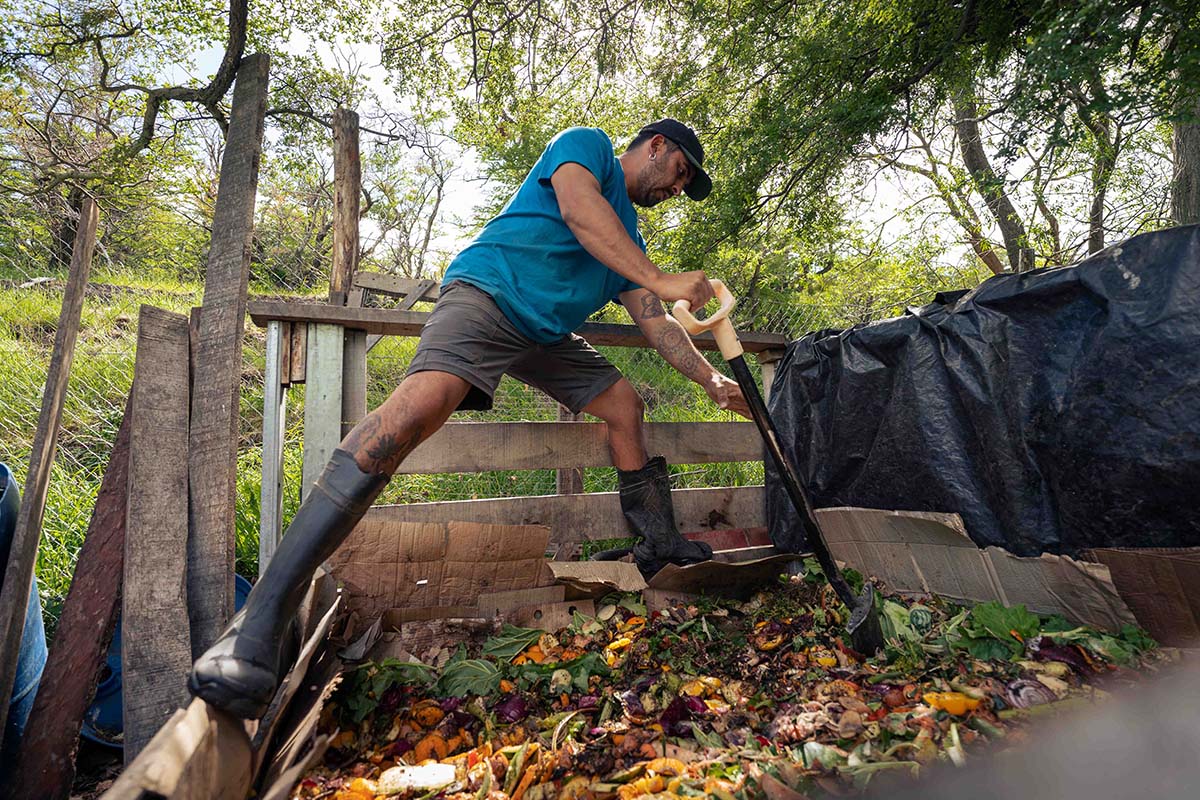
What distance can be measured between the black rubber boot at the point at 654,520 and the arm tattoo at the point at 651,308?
2.02ft

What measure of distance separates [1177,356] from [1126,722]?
0.95m

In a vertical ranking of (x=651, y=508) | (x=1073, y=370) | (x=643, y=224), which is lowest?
(x=651, y=508)

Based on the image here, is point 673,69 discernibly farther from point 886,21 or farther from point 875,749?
point 875,749

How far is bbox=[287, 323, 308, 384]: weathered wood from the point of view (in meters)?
2.22

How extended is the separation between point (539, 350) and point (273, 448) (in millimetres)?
1020

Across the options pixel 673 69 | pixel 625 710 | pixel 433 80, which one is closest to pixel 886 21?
pixel 673 69

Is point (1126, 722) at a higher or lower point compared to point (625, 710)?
higher

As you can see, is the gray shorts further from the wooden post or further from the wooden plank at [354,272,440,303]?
the wooden plank at [354,272,440,303]

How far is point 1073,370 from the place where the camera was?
1.81 m

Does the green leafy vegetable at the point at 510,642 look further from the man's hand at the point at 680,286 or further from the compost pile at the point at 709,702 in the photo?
the man's hand at the point at 680,286

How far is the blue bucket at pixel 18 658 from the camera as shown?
1.62 metres

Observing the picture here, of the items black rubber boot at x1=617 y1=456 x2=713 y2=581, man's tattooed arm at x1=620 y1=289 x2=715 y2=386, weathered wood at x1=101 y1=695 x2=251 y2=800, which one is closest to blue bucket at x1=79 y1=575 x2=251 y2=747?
weathered wood at x1=101 y1=695 x2=251 y2=800

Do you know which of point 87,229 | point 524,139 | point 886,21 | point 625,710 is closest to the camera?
Result: point 625,710

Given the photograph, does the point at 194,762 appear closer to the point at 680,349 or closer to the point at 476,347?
the point at 476,347
